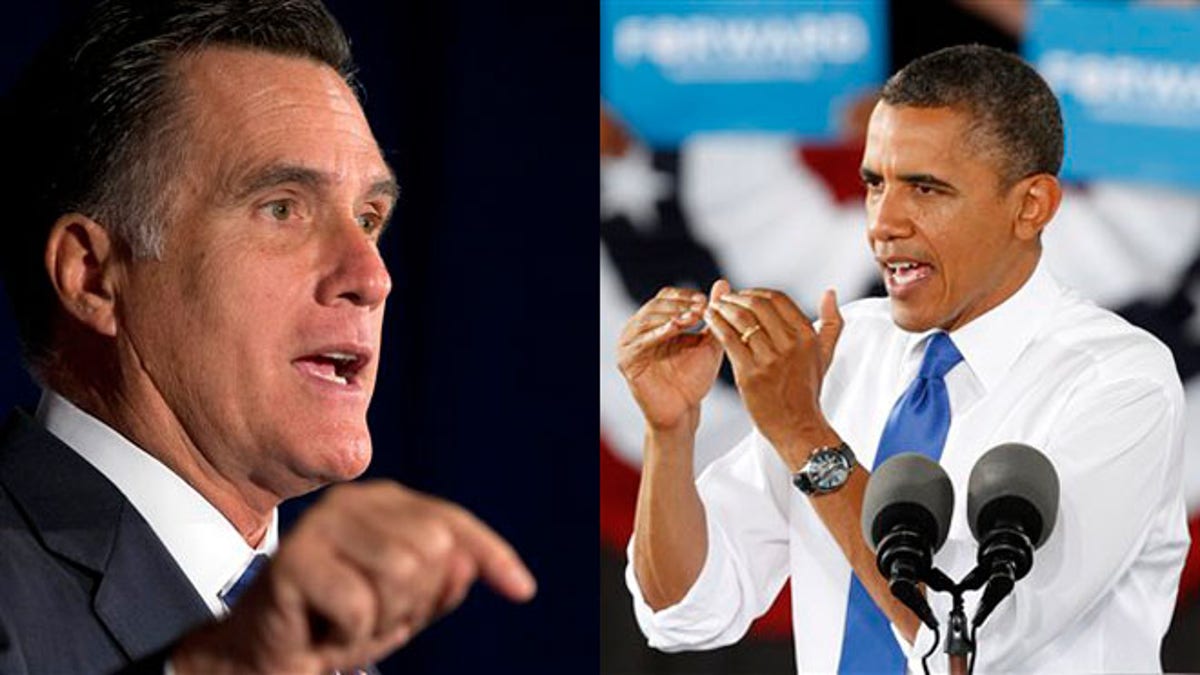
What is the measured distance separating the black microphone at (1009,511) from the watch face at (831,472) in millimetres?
586

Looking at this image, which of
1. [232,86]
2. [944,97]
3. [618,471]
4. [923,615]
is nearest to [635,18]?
[944,97]

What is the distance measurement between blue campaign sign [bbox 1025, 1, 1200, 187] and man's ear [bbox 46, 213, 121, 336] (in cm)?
147

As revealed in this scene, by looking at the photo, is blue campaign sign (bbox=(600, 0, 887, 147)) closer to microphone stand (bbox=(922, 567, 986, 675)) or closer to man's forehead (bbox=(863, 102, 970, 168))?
man's forehead (bbox=(863, 102, 970, 168))

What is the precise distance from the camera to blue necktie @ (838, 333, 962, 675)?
2.46 meters

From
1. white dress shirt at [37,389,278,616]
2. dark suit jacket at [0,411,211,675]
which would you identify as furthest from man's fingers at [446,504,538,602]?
white dress shirt at [37,389,278,616]

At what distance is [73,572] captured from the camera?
115 cm

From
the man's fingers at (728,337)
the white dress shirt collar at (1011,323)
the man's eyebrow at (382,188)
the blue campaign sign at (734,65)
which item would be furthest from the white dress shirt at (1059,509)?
the man's eyebrow at (382,188)

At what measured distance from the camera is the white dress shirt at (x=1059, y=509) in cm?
235

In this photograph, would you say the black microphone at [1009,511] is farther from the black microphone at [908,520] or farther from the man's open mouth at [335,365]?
the man's open mouth at [335,365]

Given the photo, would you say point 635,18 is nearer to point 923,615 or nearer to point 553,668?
point 553,668

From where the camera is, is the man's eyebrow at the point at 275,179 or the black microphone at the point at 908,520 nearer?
the man's eyebrow at the point at 275,179

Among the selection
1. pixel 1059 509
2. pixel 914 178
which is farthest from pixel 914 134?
pixel 1059 509

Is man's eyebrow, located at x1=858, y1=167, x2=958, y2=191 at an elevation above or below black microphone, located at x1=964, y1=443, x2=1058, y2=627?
above

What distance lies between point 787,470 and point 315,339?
1276 mm
